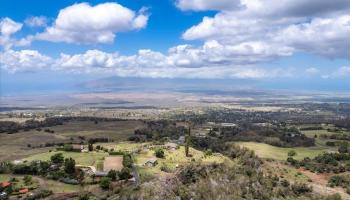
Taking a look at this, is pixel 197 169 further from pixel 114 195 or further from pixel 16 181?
pixel 16 181

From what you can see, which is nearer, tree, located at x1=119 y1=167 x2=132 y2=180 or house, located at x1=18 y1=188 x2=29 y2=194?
house, located at x1=18 y1=188 x2=29 y2=194

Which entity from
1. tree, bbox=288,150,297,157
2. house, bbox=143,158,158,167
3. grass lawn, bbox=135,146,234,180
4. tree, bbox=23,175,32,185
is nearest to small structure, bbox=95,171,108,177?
grass lawn, bbox=135,146,234,180

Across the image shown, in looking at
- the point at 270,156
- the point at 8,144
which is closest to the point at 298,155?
the point at 270,156

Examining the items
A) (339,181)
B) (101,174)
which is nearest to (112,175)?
(101,174)

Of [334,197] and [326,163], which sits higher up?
[326,163]

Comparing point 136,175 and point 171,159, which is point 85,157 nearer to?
point 171,159

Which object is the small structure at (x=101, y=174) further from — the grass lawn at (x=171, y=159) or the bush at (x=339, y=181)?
the bush at (x=339, y=181)

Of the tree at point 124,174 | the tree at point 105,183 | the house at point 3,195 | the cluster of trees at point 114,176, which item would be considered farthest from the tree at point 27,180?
the tree at point 124,174

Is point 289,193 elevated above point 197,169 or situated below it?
below

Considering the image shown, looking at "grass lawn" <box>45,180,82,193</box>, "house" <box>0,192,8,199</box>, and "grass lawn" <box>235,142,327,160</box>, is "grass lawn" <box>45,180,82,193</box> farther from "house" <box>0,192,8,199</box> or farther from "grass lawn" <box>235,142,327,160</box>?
"grass lawn" <box>235,142,327,160</box>
